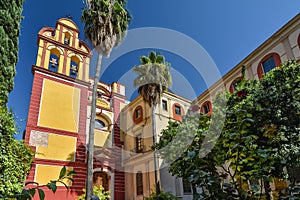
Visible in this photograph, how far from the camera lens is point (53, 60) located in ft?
58.7

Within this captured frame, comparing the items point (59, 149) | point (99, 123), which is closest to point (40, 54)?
point (59, 149)

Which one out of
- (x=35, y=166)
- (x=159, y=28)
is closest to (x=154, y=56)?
(x=159, y=28)

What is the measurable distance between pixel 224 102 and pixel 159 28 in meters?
6.99

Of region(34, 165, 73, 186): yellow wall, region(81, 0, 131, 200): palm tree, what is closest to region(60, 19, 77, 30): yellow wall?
region(81, 0, 131, 200): palm tree

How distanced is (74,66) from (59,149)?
744 cm

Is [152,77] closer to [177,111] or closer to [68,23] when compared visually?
[177,111]

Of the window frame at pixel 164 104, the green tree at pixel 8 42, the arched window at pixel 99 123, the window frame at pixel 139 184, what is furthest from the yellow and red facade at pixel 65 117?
the green tree at pixel 8 42

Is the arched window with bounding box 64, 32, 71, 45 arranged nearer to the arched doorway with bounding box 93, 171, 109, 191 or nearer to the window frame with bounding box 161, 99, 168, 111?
→ the window frame with bounding box 161, 99, 168, 111

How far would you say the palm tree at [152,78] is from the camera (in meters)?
16.0

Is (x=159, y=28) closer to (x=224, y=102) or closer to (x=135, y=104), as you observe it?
(x=224, y=102)

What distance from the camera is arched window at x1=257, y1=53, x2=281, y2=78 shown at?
42.2 ft

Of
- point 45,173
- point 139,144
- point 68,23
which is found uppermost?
point 68,23

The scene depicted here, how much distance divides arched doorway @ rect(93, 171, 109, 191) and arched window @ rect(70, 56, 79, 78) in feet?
27.9

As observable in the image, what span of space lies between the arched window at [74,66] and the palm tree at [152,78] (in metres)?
5.64
